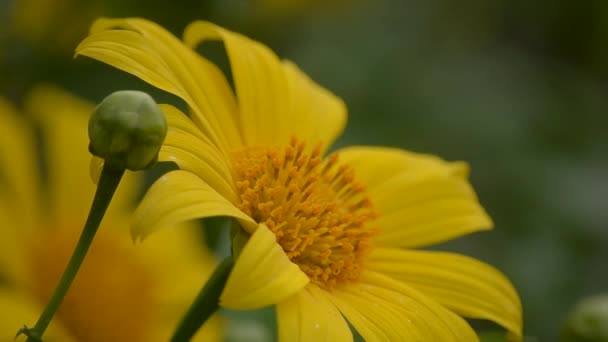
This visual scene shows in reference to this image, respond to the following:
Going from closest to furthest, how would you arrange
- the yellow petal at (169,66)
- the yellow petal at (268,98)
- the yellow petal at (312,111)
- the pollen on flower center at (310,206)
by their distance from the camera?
the yellow petal at (169,66)
the pollen on flower center at (310,206)
the yellow petal at (268,98)
the yellow petal at (312,111)

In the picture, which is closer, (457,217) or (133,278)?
(457,217)

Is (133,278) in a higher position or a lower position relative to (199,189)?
lower

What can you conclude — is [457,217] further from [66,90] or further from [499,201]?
[499,201]

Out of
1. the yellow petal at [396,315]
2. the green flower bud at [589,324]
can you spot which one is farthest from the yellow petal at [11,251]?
the green flower bud at [589,324]

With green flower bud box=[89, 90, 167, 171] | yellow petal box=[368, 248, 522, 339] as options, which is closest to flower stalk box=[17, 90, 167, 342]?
green flower bud box=[89, 90, 167, 171]

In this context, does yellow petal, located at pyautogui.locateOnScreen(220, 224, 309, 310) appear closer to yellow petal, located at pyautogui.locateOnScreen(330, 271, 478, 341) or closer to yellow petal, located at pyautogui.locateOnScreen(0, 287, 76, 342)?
yellow petal, located at pyautogui.locateOnScreen(330, 271, 478, 341)

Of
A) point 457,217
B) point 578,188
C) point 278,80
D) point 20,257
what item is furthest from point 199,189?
point 578,188

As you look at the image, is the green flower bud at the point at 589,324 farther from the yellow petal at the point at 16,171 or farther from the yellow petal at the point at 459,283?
the yellow petal at the point at 16,171

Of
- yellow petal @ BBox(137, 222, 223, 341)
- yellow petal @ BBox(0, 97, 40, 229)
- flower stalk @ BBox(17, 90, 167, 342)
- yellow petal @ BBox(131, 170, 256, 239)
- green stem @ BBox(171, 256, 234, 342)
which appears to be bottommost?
yellow petal @ BBox(137, 222, 223, 341)
